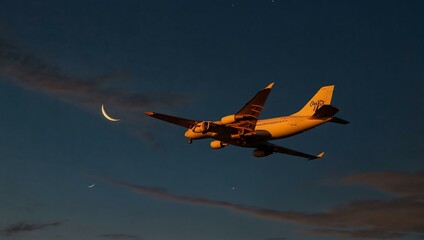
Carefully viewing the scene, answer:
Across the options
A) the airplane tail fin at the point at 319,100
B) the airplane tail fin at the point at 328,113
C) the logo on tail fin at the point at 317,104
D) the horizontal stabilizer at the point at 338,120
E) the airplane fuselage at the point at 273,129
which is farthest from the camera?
the airplane tail fin at the point at 319,100

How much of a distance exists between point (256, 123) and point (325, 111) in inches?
417

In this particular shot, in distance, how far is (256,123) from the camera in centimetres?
8056

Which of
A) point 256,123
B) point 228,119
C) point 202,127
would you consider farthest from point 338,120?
point 202,127

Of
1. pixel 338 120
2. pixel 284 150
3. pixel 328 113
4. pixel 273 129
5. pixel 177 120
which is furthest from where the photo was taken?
pixel 284 150

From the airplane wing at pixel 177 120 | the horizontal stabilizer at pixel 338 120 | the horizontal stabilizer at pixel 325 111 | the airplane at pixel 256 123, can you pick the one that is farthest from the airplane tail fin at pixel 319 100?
the airplane wing at pixel 177 120

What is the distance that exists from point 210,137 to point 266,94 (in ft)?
54.8

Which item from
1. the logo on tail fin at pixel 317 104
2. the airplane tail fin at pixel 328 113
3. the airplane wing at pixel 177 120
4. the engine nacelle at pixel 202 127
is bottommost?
the engine nacelle at pixel 202 127

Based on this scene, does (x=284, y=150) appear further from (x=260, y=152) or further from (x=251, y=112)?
(x=251, y=112)

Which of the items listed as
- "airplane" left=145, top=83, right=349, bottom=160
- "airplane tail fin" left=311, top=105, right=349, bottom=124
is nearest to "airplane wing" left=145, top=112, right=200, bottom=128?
"airplane" left=145, top=83, right=349, bottom=160

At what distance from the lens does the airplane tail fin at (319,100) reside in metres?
84.5

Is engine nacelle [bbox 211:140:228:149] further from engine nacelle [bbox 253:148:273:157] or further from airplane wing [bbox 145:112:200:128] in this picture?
airplane wing [bbox 145:112:200:128]

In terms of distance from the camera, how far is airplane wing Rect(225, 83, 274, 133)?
7125 centimetres

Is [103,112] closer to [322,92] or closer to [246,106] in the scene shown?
[246,106]

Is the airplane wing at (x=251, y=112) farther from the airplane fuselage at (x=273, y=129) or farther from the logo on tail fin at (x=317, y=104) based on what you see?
the logo on tail fin at (x=317, y=104)
